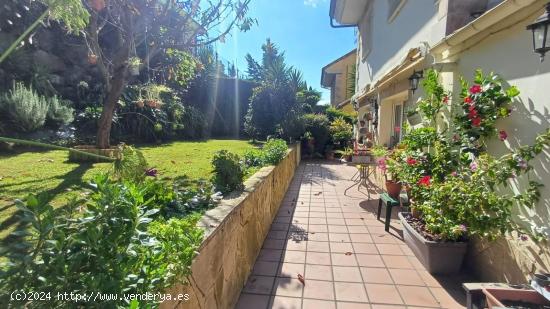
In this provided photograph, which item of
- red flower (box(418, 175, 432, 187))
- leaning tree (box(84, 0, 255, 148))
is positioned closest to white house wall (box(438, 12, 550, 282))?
red flower (box(418, 175, 432, 187))

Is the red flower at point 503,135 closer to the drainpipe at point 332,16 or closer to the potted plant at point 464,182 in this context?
the potted plant at point 464,182

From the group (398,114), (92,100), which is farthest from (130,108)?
(398,114)

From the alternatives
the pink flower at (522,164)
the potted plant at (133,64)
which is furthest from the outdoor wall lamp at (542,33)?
the potted plant at (133,64)

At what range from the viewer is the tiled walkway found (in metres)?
3.22

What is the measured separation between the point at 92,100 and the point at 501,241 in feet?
53.6

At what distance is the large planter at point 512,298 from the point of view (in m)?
2.52

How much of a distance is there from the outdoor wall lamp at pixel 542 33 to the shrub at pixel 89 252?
11.7 feet

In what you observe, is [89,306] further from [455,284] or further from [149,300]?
[455,284]

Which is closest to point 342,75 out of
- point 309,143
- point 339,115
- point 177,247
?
point 339,115

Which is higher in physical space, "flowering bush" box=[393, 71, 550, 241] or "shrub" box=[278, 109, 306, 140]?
"shrub" box=[278, 109, 306, 140]

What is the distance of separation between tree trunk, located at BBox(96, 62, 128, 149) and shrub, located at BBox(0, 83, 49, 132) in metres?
3.73

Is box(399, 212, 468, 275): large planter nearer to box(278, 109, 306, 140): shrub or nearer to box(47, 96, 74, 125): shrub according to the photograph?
box(278, 109, 306, 140): shrub

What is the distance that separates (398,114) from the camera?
8.59 meters

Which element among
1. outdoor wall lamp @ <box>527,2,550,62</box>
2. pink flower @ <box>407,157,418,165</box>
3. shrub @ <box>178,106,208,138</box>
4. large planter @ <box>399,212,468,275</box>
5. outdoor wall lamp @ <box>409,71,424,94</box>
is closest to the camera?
outdoor wall lamp @ <box>527,2,550,62</box>
